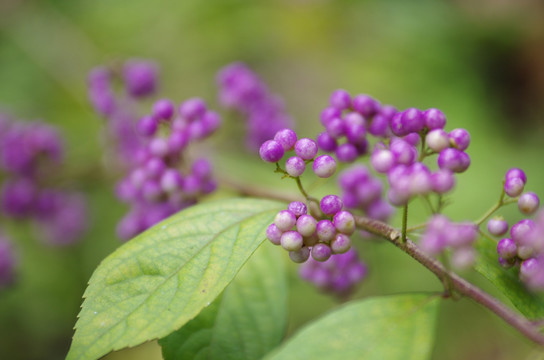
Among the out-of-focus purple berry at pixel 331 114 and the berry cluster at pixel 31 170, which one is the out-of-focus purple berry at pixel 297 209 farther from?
the berry cluster at pixel 31 170

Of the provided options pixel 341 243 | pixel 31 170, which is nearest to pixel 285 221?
pixel 341 243

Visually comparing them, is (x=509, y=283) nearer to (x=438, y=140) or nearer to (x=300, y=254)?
(x=438, y=140)

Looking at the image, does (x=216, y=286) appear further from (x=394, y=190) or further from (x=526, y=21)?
(x=526, y=21)

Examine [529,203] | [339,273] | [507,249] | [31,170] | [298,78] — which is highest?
[298,78]

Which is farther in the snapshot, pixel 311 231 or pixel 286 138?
pixel 286 138

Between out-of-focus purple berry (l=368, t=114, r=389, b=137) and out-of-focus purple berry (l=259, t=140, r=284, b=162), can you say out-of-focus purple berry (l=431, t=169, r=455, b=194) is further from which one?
out-of-focus purple berry (l=368, t=114, r=389, b=137)

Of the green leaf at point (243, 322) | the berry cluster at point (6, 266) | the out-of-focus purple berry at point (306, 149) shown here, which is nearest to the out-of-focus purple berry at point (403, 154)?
the out-of-focus purple berry at point (306, 149)

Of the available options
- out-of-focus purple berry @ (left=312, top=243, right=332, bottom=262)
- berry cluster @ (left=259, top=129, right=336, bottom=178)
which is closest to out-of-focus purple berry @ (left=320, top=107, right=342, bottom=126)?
berry cluster @ (left=259, top=129, right=336, bottom=178)
